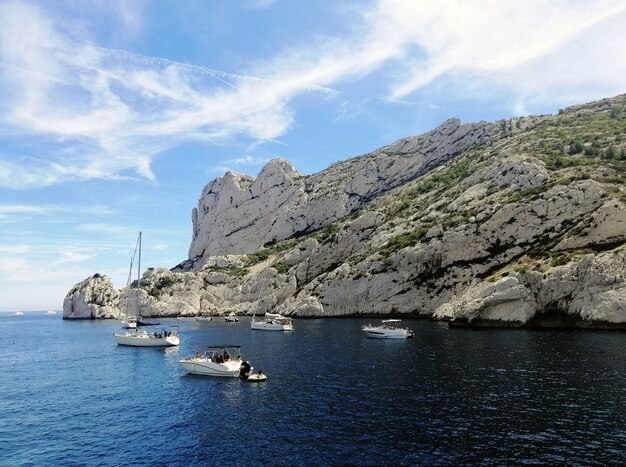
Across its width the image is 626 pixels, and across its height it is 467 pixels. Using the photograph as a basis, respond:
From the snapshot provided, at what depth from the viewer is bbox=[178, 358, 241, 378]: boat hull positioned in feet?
192

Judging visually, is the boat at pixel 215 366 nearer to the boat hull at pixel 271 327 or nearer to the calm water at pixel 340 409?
the calm water at pixel 340 409

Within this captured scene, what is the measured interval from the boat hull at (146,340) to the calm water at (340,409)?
641 inches

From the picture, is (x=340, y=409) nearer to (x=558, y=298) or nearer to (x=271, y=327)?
(x=558, y=298)

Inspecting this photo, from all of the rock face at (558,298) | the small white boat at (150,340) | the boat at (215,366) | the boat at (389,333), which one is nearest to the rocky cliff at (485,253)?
the rock face at (558,298)

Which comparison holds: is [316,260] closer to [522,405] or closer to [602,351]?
[602,351]

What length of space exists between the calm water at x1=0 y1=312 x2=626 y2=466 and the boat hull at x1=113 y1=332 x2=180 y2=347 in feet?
53.5

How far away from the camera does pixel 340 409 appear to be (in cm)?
4028

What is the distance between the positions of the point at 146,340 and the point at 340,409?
6551 centimetres

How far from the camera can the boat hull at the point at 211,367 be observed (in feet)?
192

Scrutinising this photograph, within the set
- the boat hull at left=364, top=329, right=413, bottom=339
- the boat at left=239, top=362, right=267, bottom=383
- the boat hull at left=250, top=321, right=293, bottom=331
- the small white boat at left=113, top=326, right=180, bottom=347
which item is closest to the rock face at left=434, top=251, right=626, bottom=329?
the boat hull at left=364, top=329, right=413, bottom=339

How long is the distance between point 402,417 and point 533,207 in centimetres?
9410

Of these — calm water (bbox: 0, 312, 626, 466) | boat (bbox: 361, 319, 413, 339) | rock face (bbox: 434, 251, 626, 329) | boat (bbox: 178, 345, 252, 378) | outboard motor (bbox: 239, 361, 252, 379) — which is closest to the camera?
calm water (bbox: 0, 312, 626, 466)

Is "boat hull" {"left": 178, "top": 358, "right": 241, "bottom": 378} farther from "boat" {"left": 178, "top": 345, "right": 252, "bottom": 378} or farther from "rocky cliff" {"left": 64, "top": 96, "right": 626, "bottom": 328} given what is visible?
"rocky cliff" {"left": 64, "top": 96, "right": 626, "bottom": 328}

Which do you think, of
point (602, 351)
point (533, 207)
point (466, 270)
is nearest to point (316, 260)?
point (466, 270)
